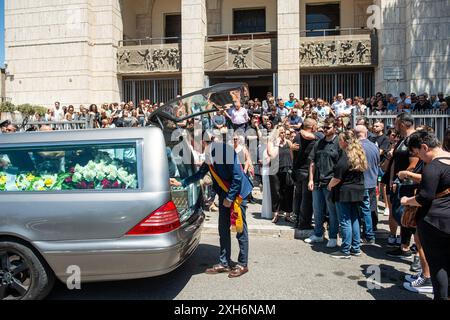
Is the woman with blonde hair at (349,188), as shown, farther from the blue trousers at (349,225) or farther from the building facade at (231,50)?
the building facade at (231,50)

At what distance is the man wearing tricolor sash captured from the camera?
4730 mm

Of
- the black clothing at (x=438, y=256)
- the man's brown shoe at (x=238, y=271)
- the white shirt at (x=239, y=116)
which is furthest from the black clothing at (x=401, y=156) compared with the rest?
the white shirt at (x=239, y=116)

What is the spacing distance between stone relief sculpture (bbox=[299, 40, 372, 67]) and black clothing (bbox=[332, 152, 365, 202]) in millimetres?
13347

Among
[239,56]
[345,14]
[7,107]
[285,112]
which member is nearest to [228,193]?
[285,112]

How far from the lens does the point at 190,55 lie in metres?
18.5

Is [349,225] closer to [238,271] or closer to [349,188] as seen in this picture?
[349,188]

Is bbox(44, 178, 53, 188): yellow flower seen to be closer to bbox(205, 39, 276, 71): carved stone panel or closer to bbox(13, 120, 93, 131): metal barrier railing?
bbox(13, 120, 93, 131): metal barrier railing

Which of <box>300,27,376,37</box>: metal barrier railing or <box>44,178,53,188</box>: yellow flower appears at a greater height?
<box>300,27,376,37</box>: metal barrier railing

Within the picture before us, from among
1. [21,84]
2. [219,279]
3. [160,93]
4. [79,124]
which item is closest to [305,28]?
[160,93]

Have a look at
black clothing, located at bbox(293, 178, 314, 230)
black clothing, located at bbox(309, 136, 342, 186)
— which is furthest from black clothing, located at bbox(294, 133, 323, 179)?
black clothing, located at bbox(309, 136, 342, 186)

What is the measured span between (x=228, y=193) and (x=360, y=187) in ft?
6.89

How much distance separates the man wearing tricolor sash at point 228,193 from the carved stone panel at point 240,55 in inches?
562

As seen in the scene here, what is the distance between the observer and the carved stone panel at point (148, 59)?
19.2m

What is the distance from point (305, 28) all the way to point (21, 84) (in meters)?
14.9
